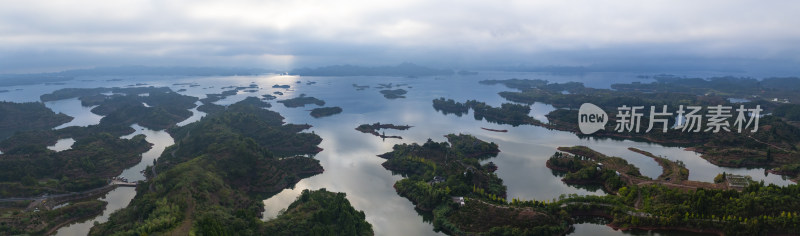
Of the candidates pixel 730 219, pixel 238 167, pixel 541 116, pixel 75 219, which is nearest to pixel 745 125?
pixel 541 116

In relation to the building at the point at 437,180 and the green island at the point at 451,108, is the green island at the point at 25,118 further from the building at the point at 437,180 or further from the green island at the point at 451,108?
the green island at the point at 451,108

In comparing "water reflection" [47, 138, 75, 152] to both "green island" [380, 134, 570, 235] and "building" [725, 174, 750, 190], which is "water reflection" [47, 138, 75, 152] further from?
"building" [725, 174, 750, 190]

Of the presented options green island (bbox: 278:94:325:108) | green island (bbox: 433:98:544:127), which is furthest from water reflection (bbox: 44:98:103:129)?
green island (bbox: 433:98:544:127)

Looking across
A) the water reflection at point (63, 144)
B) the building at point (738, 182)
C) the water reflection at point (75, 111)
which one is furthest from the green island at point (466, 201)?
the water reflection at point (75, 111)

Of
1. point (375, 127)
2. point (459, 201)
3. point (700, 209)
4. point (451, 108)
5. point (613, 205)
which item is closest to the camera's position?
point (700, 209)

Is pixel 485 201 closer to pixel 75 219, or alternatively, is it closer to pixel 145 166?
pixel 75 219

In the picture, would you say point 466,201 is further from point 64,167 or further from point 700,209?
point 64,167

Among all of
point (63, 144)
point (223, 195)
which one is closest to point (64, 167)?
point (63, 144)
